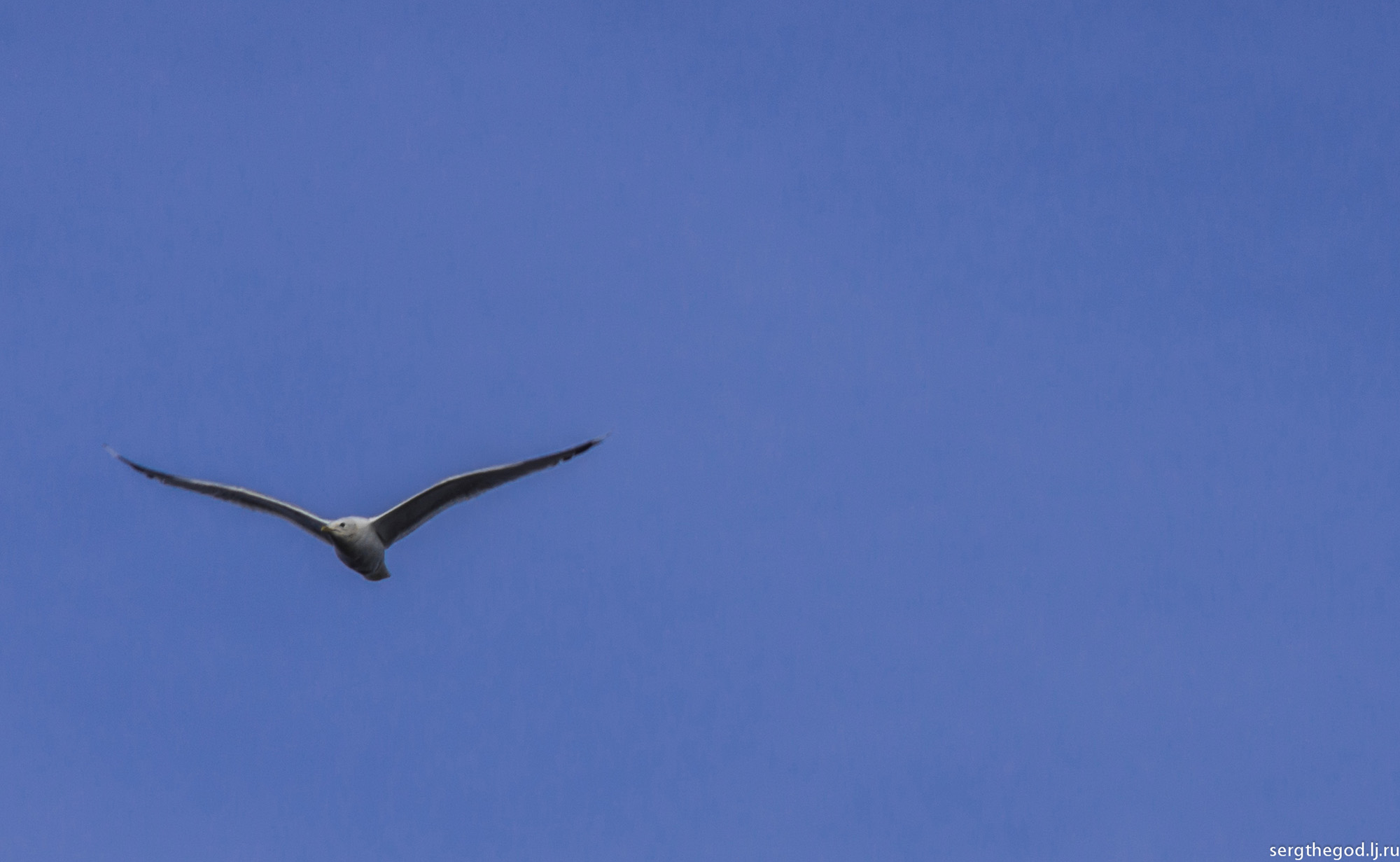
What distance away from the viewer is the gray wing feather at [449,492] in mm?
29969

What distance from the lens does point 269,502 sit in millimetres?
31812

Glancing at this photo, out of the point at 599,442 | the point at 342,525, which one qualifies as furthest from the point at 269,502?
the point at 599,442

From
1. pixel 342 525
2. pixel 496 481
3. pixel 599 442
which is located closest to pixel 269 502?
pixel 342 525

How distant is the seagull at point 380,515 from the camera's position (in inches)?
1187

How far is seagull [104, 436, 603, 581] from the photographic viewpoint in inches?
1187

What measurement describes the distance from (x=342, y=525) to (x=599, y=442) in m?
7.26

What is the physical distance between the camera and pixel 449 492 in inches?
1230

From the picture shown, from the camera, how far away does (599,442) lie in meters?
29.9

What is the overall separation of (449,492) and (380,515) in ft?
7.15

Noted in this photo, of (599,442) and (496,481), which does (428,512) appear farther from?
(599,442)

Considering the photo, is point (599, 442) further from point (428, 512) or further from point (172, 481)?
point (172, 481)

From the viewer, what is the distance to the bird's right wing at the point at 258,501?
3169 cm

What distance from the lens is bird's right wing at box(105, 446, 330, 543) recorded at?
31688 millimetres

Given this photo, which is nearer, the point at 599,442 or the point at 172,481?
the point at 599,442
